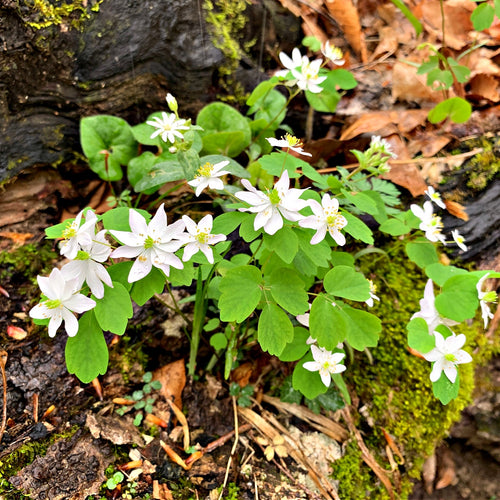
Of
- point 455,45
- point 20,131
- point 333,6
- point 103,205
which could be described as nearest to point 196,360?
point 103,205

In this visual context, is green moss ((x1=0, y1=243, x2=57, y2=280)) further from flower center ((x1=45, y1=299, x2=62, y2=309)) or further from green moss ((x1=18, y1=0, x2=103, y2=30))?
green moss ((x1=18, y1=0, x2=103, y2=30))

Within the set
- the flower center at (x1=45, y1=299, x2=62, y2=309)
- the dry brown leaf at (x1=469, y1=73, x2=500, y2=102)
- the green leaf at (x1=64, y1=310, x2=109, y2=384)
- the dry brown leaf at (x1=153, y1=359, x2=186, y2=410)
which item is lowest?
the dry brown leaf at (x1=153, y1=359, x2=186, y2=410)

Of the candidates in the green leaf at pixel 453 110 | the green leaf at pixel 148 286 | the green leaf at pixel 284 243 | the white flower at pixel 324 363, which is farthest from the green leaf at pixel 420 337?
the green leaf at pixel 453 110

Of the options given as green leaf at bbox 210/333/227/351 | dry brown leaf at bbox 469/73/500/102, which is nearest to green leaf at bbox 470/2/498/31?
dry brown leaf at bbox 469/73/500/102

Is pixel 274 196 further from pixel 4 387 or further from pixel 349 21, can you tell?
pixel 349 21

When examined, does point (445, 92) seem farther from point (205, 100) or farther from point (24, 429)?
point (24, 429)
